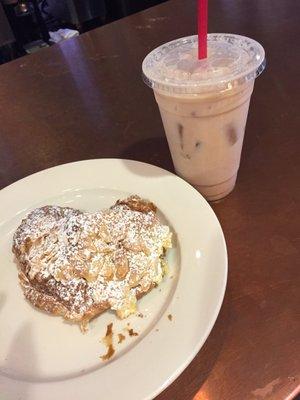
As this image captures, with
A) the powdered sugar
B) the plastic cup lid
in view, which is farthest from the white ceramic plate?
the plastic cup lid

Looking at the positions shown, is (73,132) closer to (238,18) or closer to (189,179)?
(189,179)

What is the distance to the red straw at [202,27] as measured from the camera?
69 centimetres

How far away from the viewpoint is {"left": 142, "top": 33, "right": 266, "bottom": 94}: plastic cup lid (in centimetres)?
74

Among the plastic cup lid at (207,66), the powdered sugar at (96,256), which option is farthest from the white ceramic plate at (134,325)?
the plastic cup lid at (207,66)

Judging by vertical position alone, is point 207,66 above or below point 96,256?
above

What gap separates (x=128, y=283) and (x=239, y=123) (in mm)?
435

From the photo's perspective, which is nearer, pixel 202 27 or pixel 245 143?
pixel 202 27

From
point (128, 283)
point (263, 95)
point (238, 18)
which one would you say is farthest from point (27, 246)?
point (238, 18)

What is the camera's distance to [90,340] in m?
0.75

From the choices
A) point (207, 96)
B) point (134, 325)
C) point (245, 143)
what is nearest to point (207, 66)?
point (207, 96)

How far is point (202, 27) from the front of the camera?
716 mm

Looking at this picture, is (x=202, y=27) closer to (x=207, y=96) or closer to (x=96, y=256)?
(x=207, y=96)

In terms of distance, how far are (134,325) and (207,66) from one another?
0.55 metres

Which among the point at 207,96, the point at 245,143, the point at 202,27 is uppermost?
the point at 202,27
